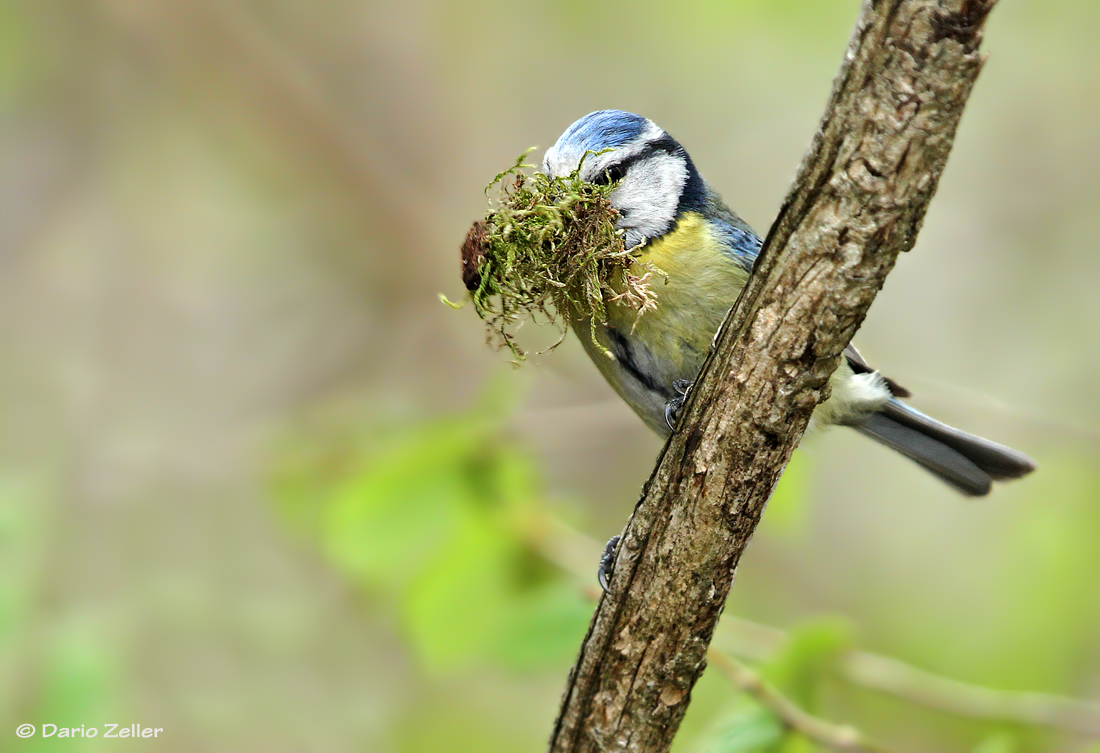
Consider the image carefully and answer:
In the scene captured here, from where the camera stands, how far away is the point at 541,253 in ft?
6.00

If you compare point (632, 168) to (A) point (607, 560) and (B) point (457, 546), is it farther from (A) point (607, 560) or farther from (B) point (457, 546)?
(B) point (457, 546)

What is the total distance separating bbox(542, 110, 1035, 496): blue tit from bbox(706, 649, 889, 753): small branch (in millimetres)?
552

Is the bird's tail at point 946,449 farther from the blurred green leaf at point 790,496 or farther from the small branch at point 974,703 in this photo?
the small branch at point 974,703

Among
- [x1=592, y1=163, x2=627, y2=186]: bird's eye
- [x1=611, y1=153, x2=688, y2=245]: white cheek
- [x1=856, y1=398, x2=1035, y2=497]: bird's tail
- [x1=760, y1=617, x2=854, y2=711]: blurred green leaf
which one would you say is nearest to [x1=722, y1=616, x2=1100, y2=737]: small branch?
[x1=760, y1=617, x2=854, y2=711]: blurred green leaf

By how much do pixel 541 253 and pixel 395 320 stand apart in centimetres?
345

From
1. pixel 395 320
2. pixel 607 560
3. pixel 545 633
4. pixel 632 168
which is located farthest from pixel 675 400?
pixel 395 320

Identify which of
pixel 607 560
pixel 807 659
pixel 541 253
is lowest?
pixel 807 659

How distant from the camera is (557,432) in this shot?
3.16 metres

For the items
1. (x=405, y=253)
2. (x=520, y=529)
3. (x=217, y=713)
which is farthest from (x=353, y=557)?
(x=405, y=253)

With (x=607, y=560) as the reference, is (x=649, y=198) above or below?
above

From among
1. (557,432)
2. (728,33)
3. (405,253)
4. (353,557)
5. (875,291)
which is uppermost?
(728,33)

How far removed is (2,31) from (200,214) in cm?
127

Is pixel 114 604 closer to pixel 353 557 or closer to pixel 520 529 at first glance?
pixel 353 557

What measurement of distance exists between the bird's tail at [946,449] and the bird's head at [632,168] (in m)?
0.81
